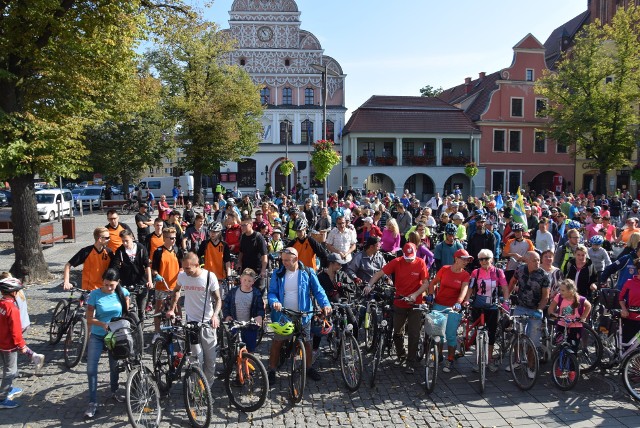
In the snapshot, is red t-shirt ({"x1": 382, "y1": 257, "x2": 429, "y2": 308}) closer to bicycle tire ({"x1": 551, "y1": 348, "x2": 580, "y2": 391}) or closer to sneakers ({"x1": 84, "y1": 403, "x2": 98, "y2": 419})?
bicycle tire ({"x1": 551, "y1": 348, "x2": 580, "y2": 391})

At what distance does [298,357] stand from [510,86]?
143ft

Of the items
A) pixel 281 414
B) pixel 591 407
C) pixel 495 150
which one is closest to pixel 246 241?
pixel 281 414

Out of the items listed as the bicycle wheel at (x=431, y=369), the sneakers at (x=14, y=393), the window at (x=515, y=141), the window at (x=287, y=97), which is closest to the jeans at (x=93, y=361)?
the sneakers at (x=14, y=393)

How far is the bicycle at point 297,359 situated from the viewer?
6332mm

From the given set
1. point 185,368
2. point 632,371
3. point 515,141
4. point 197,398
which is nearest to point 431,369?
point 632,371

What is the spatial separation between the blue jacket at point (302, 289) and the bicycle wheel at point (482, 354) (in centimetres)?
198

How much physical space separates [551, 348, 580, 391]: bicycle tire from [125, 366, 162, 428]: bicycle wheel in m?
4.79

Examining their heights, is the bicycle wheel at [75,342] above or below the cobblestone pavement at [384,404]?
above

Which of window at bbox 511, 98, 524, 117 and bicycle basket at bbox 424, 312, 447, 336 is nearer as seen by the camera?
bicycle basket at bbox 424, 312, 447, 336

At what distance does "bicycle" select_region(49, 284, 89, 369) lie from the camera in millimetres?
7559

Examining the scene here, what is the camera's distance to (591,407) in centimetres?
631

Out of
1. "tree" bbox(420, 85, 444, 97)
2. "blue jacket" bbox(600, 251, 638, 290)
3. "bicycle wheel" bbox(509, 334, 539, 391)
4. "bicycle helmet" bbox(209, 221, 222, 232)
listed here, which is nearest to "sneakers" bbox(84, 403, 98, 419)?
"bicycle helmet" bbox(209, 221, 222, 232)

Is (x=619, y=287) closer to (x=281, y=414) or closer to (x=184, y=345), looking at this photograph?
(x=281, y=414)

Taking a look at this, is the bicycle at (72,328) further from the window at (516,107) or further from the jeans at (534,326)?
the window at (516,107)
